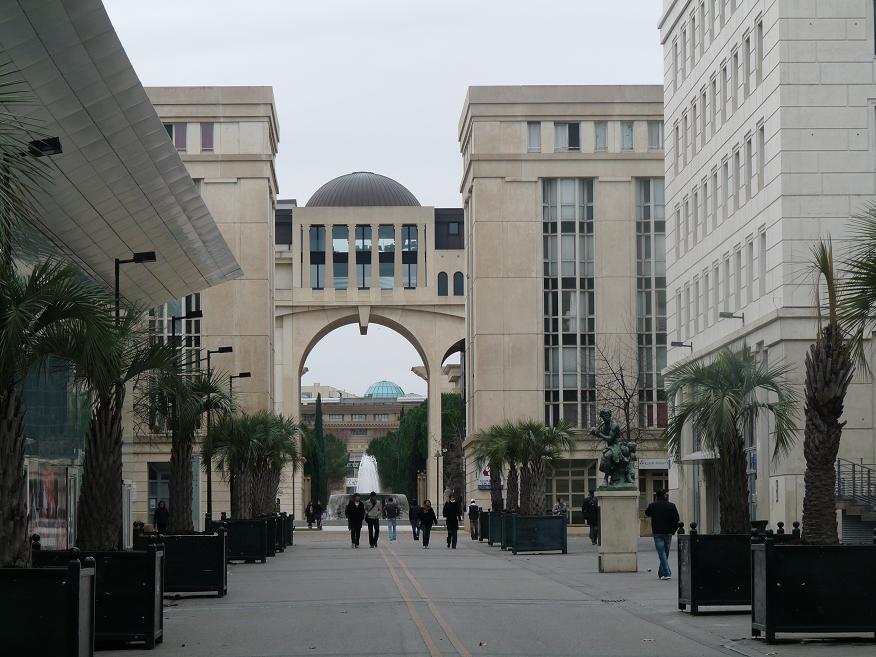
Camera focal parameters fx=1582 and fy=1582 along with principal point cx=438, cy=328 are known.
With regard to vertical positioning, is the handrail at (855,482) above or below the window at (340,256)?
below

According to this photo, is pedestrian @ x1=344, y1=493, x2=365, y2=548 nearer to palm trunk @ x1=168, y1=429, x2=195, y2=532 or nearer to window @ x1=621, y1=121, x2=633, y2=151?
palm trunk @ x1=168, y1=429, x2=195, y2=532

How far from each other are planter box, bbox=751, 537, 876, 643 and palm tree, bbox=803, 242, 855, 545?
7.85ft

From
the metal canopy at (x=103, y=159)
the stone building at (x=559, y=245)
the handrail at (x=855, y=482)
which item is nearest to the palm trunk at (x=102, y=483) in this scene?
the metal canopy at (x=103, y=159)

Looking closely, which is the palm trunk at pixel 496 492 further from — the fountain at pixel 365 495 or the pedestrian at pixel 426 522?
the fountain at pixel 365 495

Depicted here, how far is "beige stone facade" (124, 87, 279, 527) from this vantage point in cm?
8525

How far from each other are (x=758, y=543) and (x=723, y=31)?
115 feet

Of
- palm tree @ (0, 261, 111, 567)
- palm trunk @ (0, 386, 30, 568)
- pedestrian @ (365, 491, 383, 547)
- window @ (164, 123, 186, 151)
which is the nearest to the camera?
palm tree @ (0, 261, 111, 567)

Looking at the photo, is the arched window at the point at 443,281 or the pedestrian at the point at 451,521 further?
the arched window at the point at 443,281

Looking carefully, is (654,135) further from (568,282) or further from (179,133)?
(179,133)

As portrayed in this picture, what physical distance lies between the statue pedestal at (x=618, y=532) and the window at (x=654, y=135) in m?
54.7

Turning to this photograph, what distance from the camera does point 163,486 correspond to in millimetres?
82125

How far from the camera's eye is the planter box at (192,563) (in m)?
24.3

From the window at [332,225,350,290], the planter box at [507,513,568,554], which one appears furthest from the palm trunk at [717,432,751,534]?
the window at [332,225,350,290]

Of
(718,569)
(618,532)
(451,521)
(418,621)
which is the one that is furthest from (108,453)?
(451,521)
